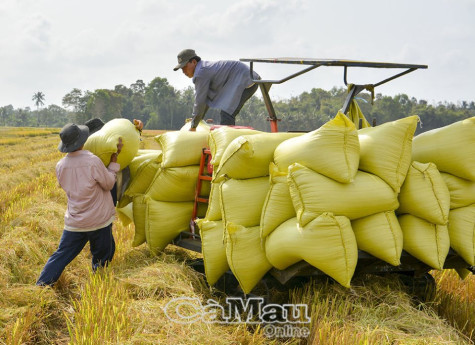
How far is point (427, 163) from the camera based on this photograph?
3070 mm

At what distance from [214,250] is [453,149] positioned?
1831mm

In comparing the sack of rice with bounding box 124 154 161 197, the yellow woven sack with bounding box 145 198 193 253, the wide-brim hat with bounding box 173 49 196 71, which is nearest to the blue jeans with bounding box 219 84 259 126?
the wide-brim hat with bounding box 173 49 196 71

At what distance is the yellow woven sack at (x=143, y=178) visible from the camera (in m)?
4.43

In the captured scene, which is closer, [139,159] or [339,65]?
[339,65]

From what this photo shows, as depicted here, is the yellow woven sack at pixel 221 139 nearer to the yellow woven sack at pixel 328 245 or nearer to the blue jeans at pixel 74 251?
the yellow woven sack at pixel 328 245

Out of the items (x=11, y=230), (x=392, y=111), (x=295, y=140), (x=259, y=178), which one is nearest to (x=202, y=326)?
(x=259, y=178)

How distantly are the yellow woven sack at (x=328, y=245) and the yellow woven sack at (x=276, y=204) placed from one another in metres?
0.17

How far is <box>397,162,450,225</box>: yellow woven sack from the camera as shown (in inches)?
115

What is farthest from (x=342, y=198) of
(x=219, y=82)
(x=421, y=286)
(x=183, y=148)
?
(x=219, y=82)

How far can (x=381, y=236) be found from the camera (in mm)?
2842

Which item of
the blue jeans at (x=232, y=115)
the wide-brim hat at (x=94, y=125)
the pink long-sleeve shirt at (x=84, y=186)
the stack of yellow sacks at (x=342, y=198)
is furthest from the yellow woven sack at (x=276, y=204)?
the wide-brim hat at (x=94, y=125)

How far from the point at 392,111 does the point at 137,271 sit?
194 feet

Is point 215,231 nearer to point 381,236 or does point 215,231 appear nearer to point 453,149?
point 381,236

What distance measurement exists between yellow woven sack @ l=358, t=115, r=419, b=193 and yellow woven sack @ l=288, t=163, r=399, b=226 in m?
0.09
